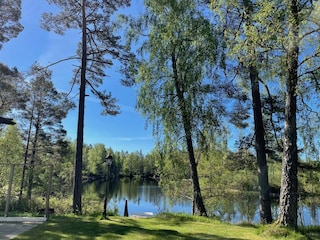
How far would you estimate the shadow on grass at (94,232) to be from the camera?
17.7 ft

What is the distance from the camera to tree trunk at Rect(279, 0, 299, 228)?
18.8 feet

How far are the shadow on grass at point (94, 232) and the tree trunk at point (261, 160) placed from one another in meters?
2.55

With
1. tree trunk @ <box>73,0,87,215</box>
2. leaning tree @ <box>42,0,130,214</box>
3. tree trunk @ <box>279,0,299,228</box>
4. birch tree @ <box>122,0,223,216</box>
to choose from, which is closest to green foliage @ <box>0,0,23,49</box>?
leaning tree @ <box>42,0,130,214</box>

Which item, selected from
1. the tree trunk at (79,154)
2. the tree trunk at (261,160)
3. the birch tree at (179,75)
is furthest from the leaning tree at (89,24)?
the tree trunk at (261,160)

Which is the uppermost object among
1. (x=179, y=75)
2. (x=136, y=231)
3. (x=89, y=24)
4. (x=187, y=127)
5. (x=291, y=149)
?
(x=89, y=24)

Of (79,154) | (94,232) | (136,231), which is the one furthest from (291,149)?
(79,154)

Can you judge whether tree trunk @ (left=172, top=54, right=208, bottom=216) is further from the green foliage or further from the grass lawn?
the green foliage

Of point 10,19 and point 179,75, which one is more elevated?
point 10,19

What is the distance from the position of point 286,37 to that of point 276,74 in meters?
0.93

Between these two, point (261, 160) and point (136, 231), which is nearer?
point (136, 231)

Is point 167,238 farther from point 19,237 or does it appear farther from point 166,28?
point 166,28

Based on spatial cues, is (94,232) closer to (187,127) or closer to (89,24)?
(187,127)

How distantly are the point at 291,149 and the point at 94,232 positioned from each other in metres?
4.21

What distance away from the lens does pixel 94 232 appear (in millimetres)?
5762
